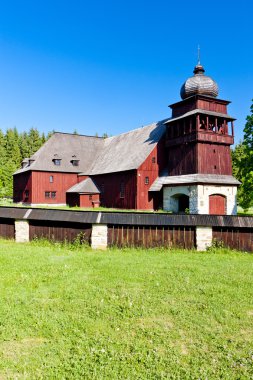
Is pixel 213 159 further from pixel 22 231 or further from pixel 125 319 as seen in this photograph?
pixel 125 319

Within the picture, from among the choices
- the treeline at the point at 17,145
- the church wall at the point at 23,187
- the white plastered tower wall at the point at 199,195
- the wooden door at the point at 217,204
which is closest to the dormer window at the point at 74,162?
the church wall at the point at 23,187

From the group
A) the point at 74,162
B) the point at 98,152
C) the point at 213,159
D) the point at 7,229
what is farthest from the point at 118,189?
the point at 7,229

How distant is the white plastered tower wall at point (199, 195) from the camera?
2673 centimetres

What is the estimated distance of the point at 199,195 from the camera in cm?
2666

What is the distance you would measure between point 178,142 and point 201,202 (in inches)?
273

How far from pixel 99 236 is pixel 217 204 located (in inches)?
758

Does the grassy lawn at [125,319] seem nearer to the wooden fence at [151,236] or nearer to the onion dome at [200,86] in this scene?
the wooden fence at [151,236]

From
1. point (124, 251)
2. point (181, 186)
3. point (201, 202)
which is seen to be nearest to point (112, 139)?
point (181, 186)

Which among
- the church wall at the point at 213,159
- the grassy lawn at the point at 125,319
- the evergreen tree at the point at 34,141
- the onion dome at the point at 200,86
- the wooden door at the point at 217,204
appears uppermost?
the evergreen tree at the point at 34,141

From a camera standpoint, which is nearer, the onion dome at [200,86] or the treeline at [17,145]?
the onion dome at [200,86]

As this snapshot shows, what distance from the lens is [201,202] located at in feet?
87.7

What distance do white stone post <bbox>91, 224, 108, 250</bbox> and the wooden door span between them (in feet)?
59.6

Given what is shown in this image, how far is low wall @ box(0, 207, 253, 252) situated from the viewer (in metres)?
10.9

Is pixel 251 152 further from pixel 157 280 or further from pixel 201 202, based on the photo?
pixel 157 280
